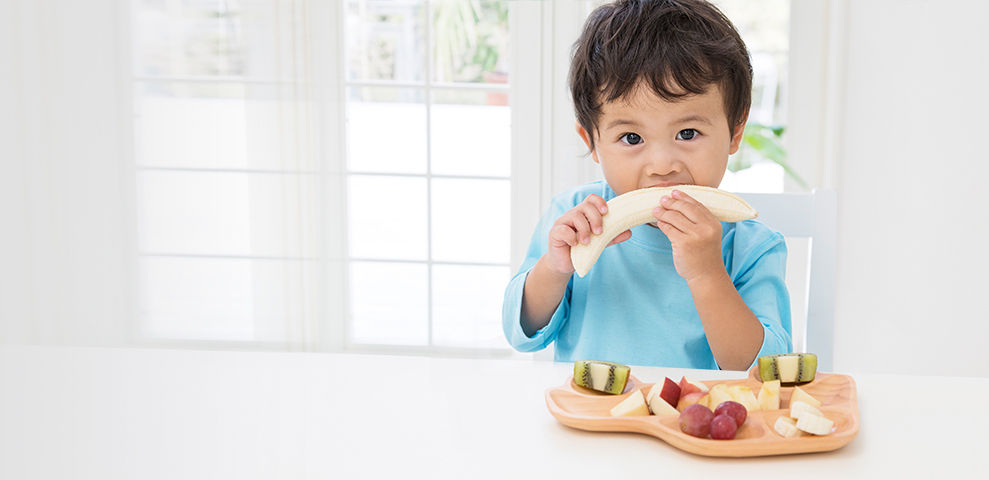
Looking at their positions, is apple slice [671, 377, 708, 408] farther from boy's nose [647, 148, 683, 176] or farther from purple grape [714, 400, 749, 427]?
boy's nose [647, 148, 683, 176]

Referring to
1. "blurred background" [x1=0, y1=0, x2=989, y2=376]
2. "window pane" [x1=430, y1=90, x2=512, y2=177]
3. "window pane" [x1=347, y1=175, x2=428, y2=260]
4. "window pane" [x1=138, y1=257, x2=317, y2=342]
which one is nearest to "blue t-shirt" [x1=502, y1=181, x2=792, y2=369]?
"blurred background" [x1=0, y1=0, x2=989, y2=376]

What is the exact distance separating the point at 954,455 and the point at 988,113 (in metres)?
1.43

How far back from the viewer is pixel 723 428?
57cm

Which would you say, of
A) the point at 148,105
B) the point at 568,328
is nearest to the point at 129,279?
the point at 148,105

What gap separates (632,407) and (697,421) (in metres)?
0.06

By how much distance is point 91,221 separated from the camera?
2.52 m

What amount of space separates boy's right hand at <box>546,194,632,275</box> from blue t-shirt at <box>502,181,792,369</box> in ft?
0.40

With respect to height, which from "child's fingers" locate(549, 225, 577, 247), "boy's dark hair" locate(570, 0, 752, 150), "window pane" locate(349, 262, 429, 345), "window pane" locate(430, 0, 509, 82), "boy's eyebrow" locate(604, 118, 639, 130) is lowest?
"window pane" locate(349, 262, 429, 345)

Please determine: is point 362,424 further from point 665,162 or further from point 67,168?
point 67,168

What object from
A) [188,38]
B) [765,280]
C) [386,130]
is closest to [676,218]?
[765,280]

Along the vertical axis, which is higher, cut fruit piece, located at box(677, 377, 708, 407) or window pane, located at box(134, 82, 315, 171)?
window pane, located at box(134, 82, 315, 171)

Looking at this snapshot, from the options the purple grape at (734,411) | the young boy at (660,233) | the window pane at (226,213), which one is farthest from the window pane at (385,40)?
the purple grape at (734,411)

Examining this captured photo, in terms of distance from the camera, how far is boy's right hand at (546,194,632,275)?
0.83 m

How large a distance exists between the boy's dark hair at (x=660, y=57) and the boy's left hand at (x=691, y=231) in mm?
146
